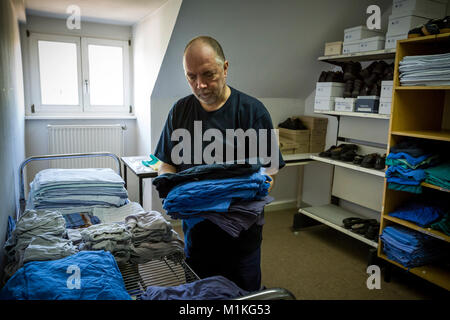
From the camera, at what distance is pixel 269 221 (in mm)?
3949

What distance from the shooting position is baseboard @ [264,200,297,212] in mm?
4312

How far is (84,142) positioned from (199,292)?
10.9ft

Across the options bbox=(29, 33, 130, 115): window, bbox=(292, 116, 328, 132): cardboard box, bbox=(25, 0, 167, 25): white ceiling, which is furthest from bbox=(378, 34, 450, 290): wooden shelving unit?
bbox=(29, 33, 130, 115): window

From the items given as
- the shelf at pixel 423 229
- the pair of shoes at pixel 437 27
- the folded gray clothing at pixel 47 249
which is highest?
the pair of shoes at pixel 437 27

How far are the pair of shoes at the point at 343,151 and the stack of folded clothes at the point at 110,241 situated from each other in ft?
7.77

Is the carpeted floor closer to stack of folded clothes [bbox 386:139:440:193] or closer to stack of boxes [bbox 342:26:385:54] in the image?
stack of folded clothes [bbox 386:139:440:193]

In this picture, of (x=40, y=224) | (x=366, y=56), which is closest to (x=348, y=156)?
(x=366, y=56)

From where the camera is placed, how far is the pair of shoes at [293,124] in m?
3.92

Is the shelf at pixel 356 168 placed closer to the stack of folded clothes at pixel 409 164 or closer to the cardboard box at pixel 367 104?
the stack of folded clothes at pixel 409 164

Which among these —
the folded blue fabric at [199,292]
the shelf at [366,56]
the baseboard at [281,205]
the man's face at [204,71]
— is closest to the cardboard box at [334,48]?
the shelf at [366,56]

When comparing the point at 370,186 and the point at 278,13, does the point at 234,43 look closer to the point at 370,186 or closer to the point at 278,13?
the point at 278,13

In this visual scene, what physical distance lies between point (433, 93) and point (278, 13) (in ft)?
4.56

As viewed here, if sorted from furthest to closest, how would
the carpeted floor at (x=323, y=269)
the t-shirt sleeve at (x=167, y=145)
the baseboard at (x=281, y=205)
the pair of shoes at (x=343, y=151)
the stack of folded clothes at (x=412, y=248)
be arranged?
the baseboard at (x=281, y=205)
the pair of shoes at (x=343, y=151)
the carpeted floor at (x=323, y=269)
the stack of folded clothes at (x=412, y=248)
the t-shirt sleeve at (x=167, y=145)

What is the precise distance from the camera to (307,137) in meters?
3.89
